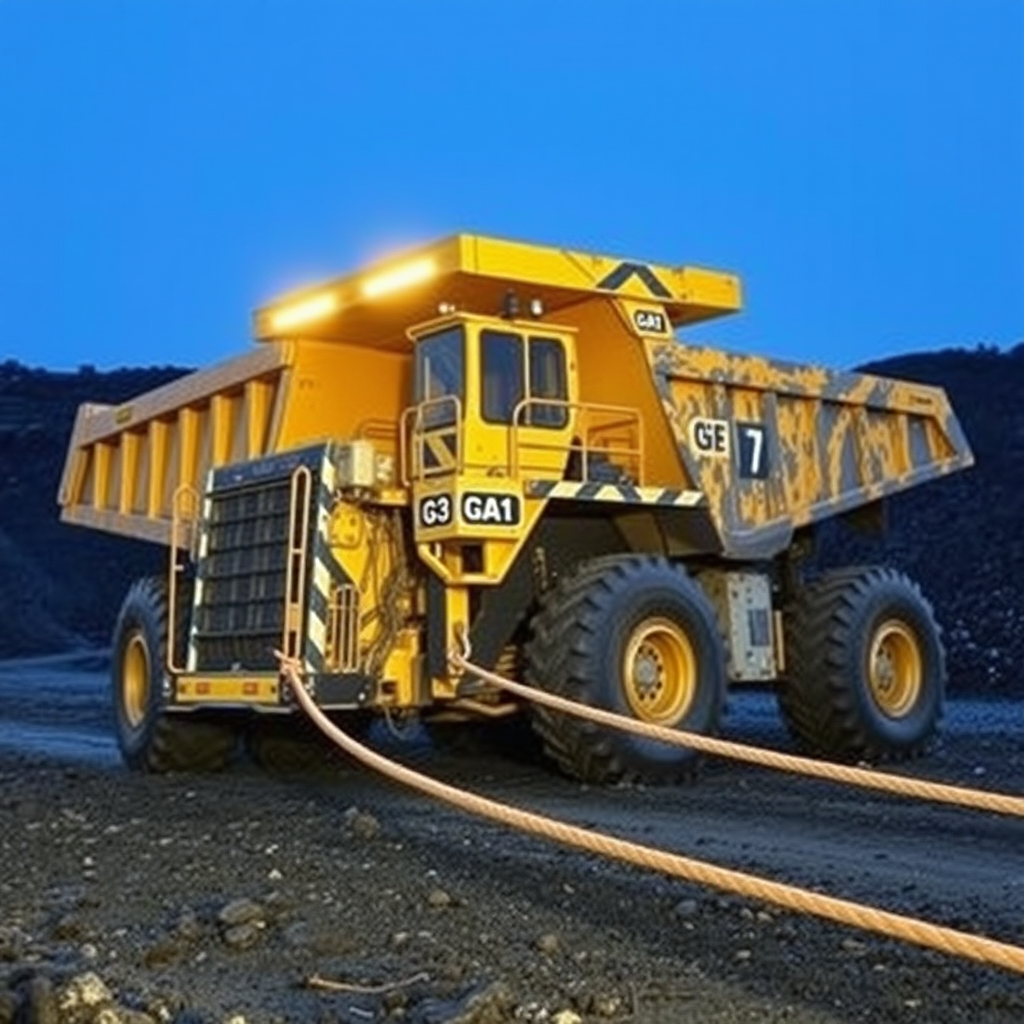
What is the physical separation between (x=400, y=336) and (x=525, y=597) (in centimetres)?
225

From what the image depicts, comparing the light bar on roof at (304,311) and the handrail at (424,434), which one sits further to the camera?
the light bar on roof at (304,311)

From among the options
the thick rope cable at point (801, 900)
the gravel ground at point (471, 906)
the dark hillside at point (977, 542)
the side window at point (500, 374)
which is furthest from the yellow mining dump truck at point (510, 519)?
the dark hillside at point (977, 542)

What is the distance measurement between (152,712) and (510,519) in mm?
2802

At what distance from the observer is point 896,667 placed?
11.4 meters

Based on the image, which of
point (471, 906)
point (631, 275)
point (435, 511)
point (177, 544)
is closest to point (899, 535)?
point (631, 275)

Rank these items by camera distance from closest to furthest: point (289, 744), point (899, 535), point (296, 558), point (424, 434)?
point (296, 558) → point (424, 434) → point (289, 744) → point (899, 535)

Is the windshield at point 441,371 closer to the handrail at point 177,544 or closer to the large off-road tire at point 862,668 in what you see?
the handrail at point 177,544

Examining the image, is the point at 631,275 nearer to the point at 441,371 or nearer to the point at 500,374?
the point at 500,374

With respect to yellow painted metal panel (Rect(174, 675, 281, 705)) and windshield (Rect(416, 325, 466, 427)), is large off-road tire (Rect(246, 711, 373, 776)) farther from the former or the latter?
windshield (Rect(416, 325, 466, 427))

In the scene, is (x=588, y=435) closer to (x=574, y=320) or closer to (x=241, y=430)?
(x=574, y=320)

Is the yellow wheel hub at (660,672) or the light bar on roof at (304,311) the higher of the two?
the light bar on roof at (304,311)

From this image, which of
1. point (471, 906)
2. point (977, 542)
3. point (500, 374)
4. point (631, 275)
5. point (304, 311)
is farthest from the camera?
point (977, 542)

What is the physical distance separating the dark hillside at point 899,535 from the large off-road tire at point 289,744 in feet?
11.4

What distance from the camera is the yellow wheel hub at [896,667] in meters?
11.1
